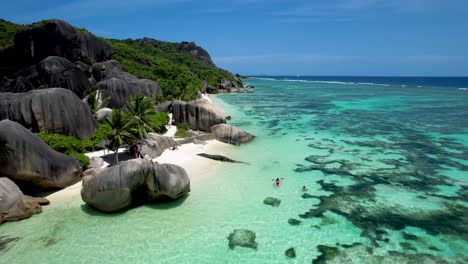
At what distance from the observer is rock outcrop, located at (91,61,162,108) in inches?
1783

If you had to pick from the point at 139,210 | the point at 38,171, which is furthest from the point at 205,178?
the point at 38,171

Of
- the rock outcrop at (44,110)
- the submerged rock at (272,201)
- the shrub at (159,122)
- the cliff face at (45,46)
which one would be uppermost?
the cliff face at (45,46)

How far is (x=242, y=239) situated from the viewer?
18031 mm

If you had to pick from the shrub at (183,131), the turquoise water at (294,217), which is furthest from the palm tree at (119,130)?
the shrub at (183,131)

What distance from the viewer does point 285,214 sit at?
21156 millimetres

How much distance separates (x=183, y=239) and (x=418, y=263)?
471 inches

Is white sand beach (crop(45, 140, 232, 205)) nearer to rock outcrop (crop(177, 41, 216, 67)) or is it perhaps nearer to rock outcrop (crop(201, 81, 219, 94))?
rock outcrop (crop(201, 81, 219, 94))

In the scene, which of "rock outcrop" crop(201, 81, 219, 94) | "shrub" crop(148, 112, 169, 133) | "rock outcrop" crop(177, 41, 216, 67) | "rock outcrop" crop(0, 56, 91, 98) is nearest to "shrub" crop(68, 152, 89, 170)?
"shrub" crop(148, 112, 169, 133)

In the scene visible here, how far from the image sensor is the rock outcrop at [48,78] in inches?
1757

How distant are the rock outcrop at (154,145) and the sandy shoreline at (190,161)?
0.47 m

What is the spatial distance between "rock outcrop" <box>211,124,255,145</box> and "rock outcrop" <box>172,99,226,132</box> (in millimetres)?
1361

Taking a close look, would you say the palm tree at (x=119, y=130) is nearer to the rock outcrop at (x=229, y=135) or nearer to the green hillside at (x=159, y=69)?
the rock outcrop at (x=229, y=135)

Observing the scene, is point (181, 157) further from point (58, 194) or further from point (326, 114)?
point (326, 114)

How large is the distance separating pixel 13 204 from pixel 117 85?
2871cm
